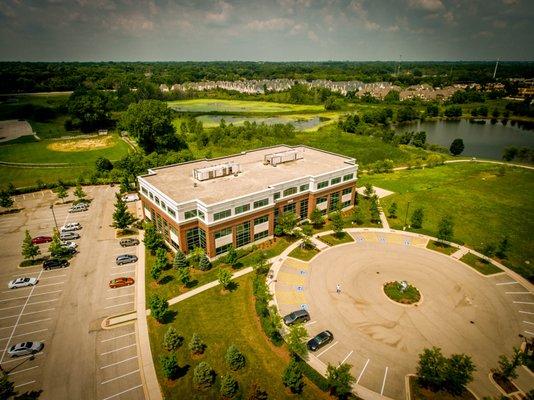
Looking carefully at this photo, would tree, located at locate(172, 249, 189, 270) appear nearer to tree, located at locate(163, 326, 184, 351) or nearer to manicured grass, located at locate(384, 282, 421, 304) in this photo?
tree, located at locate(163, 326, 184, 351)

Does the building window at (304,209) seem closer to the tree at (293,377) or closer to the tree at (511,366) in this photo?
the tree at (293,377)

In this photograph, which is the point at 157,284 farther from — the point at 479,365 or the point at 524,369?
the point at 524,369

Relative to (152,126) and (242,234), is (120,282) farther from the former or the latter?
(152,126)

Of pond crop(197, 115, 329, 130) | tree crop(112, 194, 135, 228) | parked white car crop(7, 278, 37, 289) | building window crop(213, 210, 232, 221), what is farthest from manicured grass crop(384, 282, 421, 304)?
pond crop(197, 115, 329, 130)

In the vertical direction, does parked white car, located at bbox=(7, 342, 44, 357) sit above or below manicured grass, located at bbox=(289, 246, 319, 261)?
below

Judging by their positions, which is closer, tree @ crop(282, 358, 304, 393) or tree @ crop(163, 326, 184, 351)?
tree @ crop(282, 358, 304, 393)

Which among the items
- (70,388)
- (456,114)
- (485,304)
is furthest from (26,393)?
(456,114)

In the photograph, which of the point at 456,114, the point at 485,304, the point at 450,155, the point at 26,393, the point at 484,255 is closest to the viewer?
the point at 26,393
